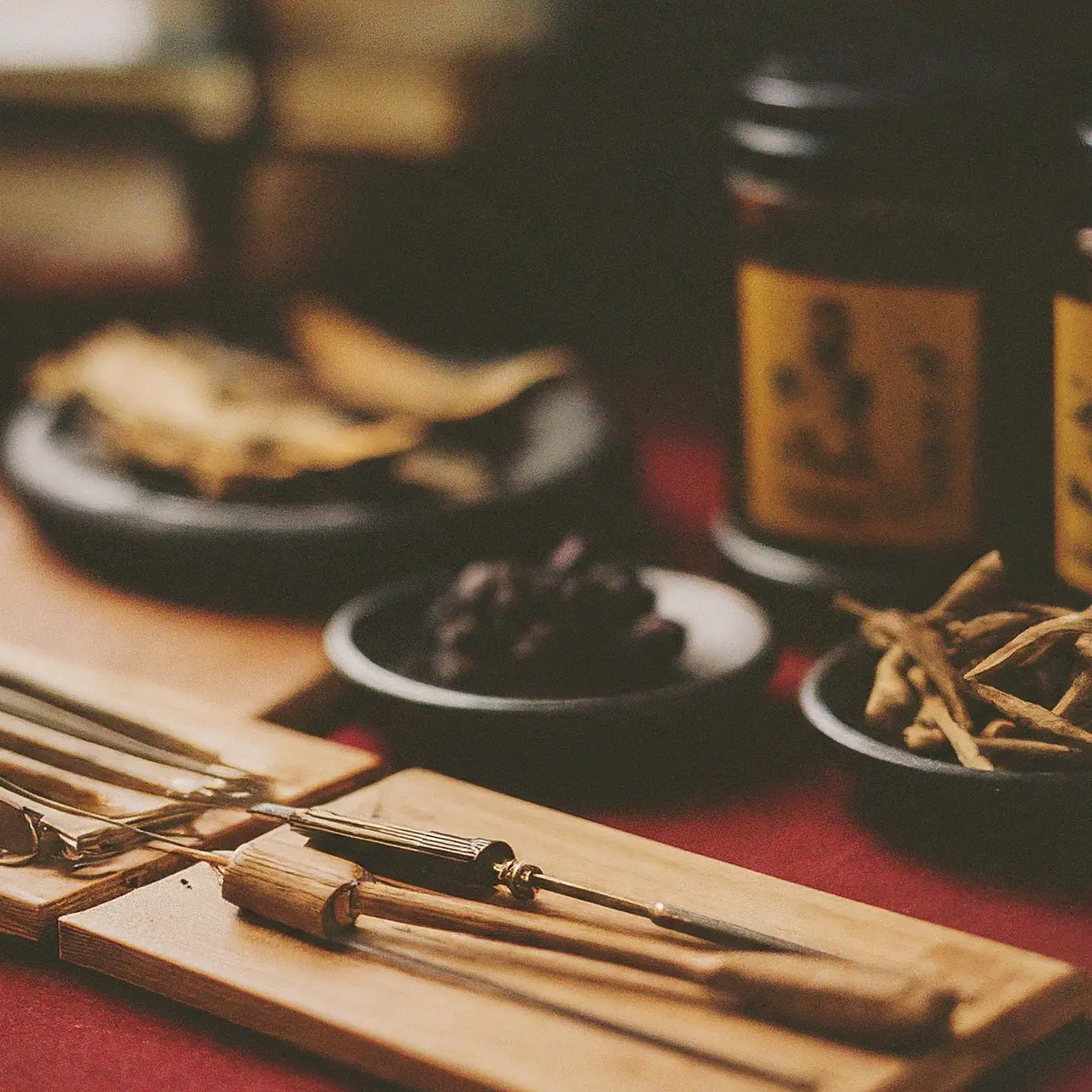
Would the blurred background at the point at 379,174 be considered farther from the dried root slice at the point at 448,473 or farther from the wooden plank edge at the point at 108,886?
the wooden plank edge at the point at 108,886

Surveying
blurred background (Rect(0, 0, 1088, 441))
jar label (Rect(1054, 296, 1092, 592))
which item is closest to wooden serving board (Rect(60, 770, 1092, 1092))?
jar label (Rect(1054, 296, 1092, 592))

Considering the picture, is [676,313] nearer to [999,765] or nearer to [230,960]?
[999,765]

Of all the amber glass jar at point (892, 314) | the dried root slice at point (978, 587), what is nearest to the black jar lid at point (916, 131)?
the amber glass jar at point (892, 314)

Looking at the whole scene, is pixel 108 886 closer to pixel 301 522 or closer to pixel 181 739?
pixel 181 739

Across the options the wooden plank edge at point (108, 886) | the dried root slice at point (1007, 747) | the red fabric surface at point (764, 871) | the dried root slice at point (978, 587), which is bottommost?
the red fabric surface at point (764, 871)

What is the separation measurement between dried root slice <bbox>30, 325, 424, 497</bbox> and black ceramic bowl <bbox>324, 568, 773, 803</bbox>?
17 cm

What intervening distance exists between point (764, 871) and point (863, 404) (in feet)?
0.78

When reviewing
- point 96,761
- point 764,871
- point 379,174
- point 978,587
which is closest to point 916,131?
point 978,587

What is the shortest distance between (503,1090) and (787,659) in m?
0.38

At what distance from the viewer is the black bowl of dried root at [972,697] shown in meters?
0.57

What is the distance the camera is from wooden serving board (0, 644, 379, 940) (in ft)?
1.84

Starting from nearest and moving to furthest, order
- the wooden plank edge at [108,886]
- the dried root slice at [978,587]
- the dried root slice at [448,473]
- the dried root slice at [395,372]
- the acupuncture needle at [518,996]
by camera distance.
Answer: the acupuncture needle at [518,996] < the wooden plank edge at [108,886] < the dried root slice at [978,587] < the dried root slice at [448,473] < the dried root slice at [395,372]

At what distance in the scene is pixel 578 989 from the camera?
50 centimetres

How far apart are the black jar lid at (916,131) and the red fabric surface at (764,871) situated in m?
0.23
